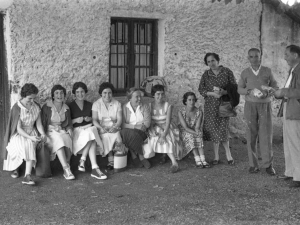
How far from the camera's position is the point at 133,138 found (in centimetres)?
672

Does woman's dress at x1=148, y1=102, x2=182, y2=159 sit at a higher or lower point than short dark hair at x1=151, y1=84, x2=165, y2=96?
lower

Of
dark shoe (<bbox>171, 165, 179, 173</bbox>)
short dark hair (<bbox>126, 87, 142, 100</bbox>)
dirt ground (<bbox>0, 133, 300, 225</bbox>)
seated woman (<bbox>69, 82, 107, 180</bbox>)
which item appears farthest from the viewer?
short dark hair (<bbox>126, 87, 142, 100</bbox>)

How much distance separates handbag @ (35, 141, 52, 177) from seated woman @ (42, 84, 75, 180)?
0.10 m

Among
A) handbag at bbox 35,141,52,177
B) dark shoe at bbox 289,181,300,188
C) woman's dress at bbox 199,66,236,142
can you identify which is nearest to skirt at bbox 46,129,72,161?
handbag at bbox 35,141,52,177

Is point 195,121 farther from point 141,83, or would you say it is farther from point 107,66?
point 107,66

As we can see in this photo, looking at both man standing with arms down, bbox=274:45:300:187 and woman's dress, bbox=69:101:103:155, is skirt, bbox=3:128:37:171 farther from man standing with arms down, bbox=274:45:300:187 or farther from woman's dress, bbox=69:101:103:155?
man standing with arms down, bbox=274:45:300:187

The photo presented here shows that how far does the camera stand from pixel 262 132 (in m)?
6.45

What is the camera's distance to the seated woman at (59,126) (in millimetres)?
6328

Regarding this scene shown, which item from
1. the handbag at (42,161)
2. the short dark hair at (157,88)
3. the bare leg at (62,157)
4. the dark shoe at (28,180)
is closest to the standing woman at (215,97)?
the short dark hair at (157,88)

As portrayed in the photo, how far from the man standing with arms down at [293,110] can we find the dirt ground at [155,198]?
1.14ft

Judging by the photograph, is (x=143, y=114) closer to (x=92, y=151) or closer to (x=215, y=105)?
(x=92, y=151)

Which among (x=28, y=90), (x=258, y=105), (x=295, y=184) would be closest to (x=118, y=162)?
(x=28, y=90)

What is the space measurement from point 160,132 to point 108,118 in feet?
2.52

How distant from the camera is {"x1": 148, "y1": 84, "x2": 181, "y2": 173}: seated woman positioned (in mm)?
6848
